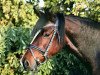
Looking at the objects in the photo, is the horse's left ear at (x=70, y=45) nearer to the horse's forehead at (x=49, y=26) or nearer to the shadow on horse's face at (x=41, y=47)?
the shadow on horse's face at (x=41, y=47)

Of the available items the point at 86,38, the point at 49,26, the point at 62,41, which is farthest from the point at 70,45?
the point at 49,26

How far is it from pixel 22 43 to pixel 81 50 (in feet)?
10.7

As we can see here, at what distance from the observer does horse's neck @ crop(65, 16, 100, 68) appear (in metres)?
5.28

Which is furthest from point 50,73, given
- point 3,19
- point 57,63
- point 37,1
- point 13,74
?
point 37,1

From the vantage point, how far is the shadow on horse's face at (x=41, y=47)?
204 inches

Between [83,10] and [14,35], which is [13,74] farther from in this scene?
[83,10]

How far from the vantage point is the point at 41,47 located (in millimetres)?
5199

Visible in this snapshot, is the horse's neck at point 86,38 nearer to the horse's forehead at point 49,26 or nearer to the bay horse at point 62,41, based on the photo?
the bay horse at point 62,41

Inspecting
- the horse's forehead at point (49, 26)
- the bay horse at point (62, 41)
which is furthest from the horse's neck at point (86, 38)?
the horse's forehead at point (49, 26)

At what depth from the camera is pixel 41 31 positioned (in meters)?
5.20

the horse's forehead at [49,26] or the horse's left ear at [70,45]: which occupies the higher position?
the horse's forehead at [49,26]

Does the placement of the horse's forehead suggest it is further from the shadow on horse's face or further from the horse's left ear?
the horse's left ear

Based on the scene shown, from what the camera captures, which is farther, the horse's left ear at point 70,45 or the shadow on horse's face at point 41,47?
the horse's left ear at point 70,45

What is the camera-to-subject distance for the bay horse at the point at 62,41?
5195 mm
